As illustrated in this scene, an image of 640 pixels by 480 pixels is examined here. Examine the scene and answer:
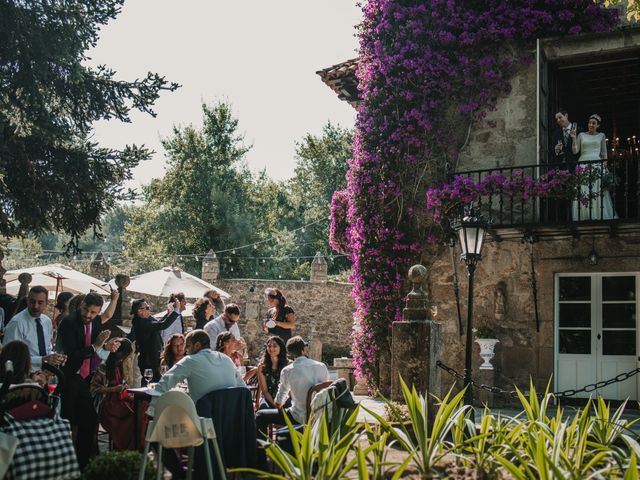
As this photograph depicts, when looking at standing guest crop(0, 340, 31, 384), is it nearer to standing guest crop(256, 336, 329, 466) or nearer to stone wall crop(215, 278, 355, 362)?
standing guest crop(256, 336, 329, 466)

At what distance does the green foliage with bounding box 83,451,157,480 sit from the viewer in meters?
5.47

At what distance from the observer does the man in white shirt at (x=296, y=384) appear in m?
6.77

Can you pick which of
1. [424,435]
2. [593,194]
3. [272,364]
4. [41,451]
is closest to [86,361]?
[272,364]

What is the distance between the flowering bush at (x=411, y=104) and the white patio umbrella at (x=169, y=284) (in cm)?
318

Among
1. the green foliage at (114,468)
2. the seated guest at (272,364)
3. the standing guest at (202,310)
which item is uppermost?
the standing guest at (202,310)

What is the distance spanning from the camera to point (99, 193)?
13406mm

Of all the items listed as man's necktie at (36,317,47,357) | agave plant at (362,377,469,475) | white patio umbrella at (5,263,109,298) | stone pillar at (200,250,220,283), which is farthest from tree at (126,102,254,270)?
agave plant at (362,377,469,475)

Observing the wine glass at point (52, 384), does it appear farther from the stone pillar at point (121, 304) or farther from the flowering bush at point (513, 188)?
the flowering bush at point (513, 188)

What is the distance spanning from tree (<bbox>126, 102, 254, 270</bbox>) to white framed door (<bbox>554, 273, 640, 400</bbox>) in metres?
22.7

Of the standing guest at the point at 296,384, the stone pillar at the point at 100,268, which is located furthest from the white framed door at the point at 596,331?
the stone pillar at the point at 100,268

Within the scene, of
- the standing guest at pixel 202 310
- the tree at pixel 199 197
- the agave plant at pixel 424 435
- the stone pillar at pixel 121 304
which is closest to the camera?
the agave plant at pixel 424 435

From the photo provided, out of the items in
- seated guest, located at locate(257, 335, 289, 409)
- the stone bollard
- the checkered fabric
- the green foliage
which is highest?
seated guest, located at locate(257, 335, 289, 409)

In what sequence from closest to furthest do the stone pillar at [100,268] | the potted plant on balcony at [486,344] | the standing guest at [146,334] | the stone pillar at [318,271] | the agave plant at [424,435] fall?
the agave plant at [424,435] → the standing guest at [146,334] → the potted plant on balcony at [486,344] → the stone pillar at [100,268] → the stone pillar at [318,271]

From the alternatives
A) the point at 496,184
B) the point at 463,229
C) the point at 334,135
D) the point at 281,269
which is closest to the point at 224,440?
the point at 463,229
